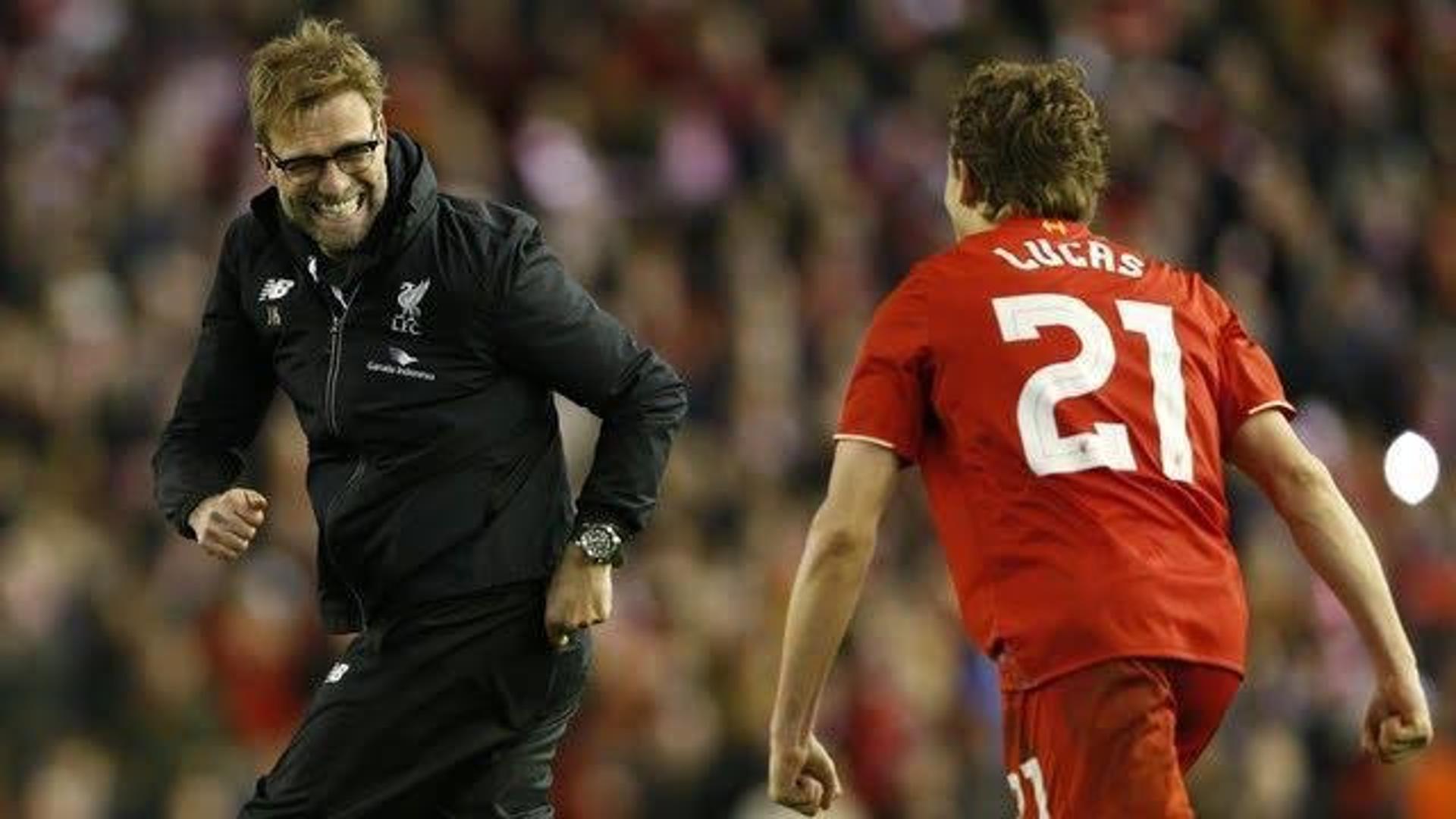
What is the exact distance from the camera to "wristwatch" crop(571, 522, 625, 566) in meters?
7.05

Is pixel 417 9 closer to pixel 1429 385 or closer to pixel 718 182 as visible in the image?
pixel 718 182

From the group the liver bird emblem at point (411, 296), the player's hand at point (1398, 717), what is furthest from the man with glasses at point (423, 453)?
the player's hand at point (1398, 717)

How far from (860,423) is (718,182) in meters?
10.2

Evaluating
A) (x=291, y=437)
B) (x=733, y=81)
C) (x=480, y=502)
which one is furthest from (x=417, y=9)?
(x=480, y=502)

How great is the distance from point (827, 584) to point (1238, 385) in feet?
3.00

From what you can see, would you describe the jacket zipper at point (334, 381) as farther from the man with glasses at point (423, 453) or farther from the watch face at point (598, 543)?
the watch face at point (598, 543)

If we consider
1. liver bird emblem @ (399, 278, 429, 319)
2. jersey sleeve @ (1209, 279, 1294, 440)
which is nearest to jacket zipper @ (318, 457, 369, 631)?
liver bird emblem @ (399, 278, 429, 319)

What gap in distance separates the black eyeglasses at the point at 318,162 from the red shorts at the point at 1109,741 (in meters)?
1.67

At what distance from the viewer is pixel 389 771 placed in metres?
7.05

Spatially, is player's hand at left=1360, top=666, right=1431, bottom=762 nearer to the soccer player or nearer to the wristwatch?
the soccer player

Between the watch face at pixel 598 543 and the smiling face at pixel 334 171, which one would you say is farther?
the watch face at pixel 598 543

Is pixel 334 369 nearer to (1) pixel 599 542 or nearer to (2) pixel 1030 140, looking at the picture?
(1) pixel 599 542

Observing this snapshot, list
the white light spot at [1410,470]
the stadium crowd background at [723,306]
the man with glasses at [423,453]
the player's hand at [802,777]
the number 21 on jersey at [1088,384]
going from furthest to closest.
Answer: the white light spot at [1410,470] < the stadium crowd background at [723,306] < the man with glasses at [423,453] < the player's hand at [802,777] < the number 21 on jersey at [1088,384]

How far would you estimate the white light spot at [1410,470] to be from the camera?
15.3 meters
